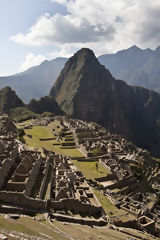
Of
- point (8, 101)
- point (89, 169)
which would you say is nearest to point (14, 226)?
point (89, 169)

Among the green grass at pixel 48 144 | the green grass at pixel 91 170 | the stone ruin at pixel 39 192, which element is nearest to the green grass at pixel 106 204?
the stone ruin at pixel 39 192

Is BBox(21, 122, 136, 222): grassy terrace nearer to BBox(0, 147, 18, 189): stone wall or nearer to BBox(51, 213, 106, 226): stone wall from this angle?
BBox(51, 213, 106, 226): stone wall

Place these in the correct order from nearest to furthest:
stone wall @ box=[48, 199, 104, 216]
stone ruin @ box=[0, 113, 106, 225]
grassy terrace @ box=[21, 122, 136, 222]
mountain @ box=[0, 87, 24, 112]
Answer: stone ruin @ box=[0, 113, 106, 225] → stone wall @ box=[48, 199, 104, 216] → grassy terrace @ box=[21, 122, 136, 222] → mountain @ box=[0, 87, 24, 112]

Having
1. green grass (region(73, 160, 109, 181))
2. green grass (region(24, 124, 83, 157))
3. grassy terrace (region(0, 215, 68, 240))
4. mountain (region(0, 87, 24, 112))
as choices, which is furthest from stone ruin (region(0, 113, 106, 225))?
mountain (region(0, 87, 24, 112))

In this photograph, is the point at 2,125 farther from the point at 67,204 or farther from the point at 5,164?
the point at 67,204

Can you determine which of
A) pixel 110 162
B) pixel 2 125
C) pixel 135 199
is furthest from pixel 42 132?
pixel 135 199

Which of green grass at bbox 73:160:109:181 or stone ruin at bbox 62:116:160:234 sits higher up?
green grass at bbox 73:160:109:181

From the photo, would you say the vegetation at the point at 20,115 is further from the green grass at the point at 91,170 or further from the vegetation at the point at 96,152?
the green grass at the point at 91,170

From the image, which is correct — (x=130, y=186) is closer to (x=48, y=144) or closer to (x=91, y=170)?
(x=91, y=170)

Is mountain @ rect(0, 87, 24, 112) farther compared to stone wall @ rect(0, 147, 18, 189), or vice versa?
mountain @ rect(0, 87, 24, 112)
